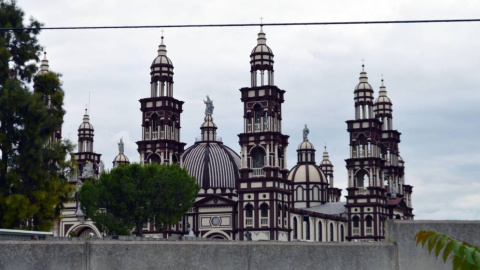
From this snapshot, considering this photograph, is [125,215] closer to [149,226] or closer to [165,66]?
[149,226]

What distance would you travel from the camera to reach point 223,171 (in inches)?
3760

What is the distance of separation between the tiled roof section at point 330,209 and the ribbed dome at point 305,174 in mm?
4862

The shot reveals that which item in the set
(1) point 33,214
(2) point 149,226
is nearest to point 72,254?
(1) point 33,214

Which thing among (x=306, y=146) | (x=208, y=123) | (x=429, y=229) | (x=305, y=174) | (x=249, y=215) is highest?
(x=208, y=123)

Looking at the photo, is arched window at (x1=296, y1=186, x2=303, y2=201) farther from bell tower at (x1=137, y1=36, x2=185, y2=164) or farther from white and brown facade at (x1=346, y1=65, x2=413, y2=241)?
bell tower at (x1=137, y1=36, x2=185, y2=164)

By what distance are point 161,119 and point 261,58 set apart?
1354 centimetres

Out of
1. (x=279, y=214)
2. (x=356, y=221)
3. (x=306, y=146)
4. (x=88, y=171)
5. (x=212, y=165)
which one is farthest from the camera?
(x=306, y=146)

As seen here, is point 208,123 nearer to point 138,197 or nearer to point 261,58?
point 261,58

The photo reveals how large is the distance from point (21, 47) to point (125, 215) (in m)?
39.4

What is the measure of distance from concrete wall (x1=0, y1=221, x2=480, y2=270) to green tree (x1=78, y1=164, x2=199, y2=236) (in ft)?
203

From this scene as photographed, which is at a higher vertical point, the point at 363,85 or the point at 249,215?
the point at 363,85

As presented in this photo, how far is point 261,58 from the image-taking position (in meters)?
82.0

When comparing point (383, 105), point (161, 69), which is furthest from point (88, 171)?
point (383, 105)

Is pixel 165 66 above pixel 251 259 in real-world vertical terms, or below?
above
